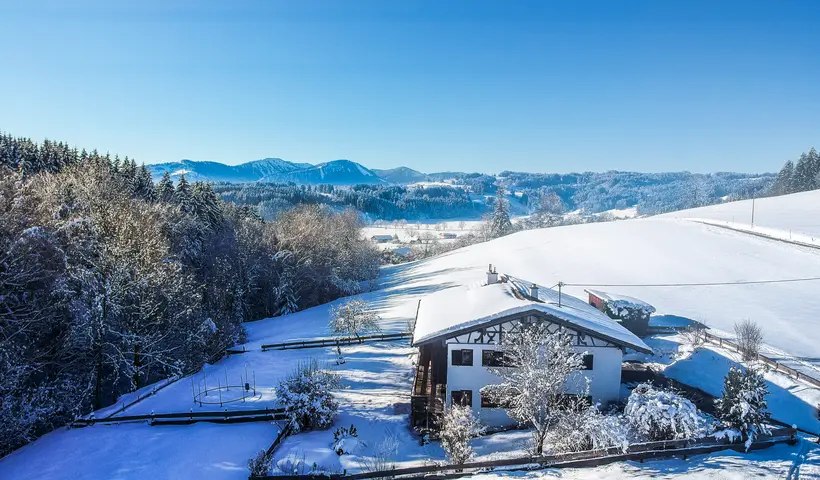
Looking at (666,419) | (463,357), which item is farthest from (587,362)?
(666,419)

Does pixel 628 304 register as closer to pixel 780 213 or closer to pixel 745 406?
pixel 745 406

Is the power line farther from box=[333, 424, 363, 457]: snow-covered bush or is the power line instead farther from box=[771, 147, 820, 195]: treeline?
Result: box=[771, 147, 820, 195]: treeline

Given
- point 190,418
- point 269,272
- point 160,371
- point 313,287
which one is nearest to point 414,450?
point 190,418

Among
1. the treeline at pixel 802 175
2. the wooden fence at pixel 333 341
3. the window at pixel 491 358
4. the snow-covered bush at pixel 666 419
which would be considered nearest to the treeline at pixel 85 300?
the wooden fence at pixel 333 341

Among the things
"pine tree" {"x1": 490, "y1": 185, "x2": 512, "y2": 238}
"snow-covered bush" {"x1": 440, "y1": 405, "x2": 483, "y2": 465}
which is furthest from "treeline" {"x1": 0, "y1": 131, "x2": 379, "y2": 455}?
"pine tree" {"x1": 490, "y1": 185, "x2": 512, "y2": 238}

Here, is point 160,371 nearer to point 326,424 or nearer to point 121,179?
point 326,424
